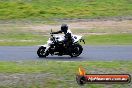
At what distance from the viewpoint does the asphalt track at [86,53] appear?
2259 cm

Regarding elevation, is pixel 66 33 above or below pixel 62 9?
above

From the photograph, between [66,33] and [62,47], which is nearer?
[66,33]

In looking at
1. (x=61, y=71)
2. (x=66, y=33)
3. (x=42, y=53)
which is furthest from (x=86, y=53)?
(x=61, y=71)

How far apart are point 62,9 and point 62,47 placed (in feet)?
82.6

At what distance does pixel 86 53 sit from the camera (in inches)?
961

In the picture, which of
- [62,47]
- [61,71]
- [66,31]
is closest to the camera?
[61,71]

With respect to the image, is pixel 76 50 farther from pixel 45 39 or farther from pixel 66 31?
pixel 45 39

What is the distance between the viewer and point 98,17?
146ft

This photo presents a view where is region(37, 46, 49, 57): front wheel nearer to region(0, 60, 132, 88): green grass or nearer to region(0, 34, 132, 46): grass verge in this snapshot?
region(0, 60, 132, 88): green grass

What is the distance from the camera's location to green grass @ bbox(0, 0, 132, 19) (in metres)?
45.6

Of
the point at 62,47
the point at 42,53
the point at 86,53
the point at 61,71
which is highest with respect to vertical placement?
the point at 61,71

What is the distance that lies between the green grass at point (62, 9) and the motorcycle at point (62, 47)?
21.9 meters

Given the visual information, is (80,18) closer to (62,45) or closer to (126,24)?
(126,24)

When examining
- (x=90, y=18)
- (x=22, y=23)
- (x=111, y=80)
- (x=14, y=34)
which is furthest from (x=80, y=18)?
(x=111, y=80)
